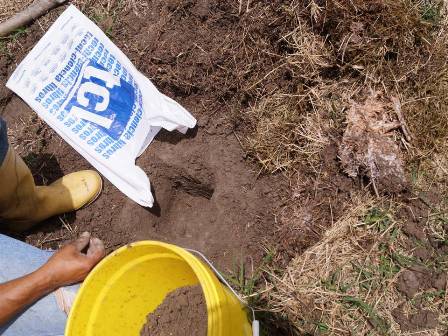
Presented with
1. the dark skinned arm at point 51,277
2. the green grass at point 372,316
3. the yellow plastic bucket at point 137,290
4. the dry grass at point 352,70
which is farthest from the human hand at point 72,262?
the green grass at point 372,316

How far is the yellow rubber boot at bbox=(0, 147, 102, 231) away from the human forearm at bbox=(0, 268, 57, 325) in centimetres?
40

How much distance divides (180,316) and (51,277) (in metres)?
0.41

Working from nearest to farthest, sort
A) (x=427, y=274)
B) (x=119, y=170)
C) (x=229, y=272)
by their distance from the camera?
(x=427, y=274) → (x=229, y=272) → (x=119, y=170)

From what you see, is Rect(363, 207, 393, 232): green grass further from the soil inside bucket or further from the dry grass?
the soil inside bucket

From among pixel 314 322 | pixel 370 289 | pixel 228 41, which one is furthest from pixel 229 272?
pixel 228 41

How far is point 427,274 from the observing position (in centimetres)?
166

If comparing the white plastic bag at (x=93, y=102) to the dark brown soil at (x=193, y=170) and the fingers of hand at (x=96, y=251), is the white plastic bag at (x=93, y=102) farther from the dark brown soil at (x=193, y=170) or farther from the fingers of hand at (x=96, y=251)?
the fingers of hand at (x=96, y=251)

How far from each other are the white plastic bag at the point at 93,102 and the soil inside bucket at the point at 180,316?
0.58 m

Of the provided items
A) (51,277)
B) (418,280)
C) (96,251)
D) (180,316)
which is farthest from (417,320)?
(51,277)

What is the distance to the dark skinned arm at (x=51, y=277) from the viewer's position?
1.44 m

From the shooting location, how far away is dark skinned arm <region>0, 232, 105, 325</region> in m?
1.44

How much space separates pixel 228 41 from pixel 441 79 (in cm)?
78

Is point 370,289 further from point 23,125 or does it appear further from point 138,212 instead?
point 23,125

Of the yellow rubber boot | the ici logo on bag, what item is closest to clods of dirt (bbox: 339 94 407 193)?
the ici logo on bag
